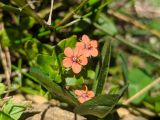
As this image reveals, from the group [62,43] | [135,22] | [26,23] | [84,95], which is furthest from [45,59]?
[135,22]

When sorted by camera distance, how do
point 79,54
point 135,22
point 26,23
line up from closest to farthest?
point 79,54 < point 26,23 < point 135,22

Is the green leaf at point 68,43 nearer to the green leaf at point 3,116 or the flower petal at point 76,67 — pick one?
the flower petal at point 76,67

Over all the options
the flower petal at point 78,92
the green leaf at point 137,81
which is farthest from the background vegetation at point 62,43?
the flower petal at point 78,92

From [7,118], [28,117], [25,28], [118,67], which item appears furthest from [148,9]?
[7,118]

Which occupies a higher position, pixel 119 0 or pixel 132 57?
pixel 119 0

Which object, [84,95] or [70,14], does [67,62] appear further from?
[70,14]

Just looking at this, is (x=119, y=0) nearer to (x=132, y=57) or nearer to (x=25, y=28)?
(x=132, y=57)
